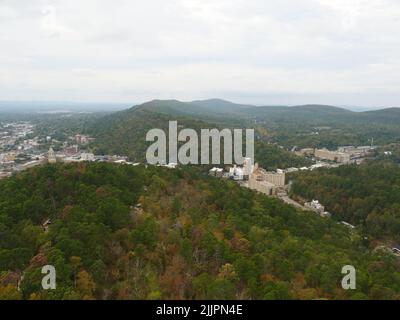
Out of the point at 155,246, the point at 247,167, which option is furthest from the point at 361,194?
the point at 155,246

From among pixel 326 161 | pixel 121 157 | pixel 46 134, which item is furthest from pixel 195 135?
pixel 46 134

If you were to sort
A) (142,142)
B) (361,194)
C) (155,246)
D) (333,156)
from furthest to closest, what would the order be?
(333,156) → (142,142) → (361,194) → (155,246)

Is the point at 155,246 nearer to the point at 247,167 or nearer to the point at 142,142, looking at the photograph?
the point at 247,167

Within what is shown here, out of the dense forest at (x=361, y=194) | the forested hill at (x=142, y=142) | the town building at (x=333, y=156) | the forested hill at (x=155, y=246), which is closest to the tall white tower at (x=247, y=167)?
the forested hill at (x=142, y=142)

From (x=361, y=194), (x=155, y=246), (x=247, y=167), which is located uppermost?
(x=155, y=246)

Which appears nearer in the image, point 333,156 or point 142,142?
point 142,142

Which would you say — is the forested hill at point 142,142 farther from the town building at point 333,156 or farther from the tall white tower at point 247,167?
the town building at point 333,156
